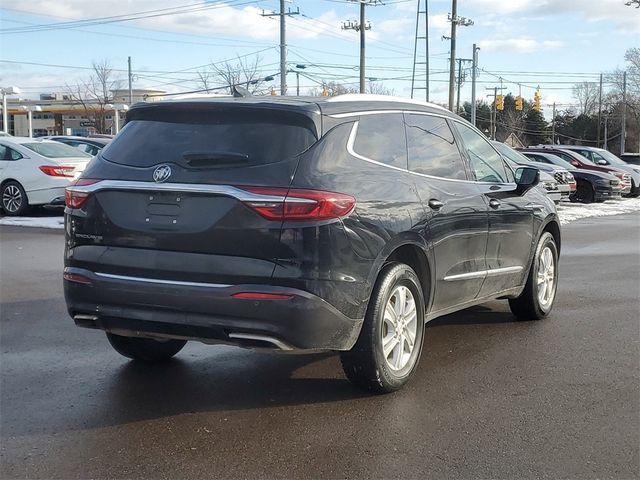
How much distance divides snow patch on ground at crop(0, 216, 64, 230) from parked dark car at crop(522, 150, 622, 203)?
1569 centimetres

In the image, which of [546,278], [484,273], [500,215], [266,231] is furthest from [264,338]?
[546,278]

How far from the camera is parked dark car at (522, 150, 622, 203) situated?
24.8m

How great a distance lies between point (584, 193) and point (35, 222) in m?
18.1

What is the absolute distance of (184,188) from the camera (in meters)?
4.24

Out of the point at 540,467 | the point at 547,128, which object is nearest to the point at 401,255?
the point at 540,467

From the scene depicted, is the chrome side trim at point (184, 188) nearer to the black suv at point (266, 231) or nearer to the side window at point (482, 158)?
the black suv at point (266, 231)

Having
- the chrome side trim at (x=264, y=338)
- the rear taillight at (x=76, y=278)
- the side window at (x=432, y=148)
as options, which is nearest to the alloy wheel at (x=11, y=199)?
the rear taillight at (x=76, y=278)

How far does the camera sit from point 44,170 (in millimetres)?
15078

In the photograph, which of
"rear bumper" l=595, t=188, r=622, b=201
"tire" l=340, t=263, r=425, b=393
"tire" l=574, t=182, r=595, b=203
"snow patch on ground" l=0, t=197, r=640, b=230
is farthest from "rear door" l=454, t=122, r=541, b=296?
"tire" l=574, t=182, r=595, b=203

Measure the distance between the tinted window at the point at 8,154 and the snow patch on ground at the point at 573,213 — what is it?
126 cm

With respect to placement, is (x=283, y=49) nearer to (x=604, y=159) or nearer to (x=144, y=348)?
(x=604, y=159)

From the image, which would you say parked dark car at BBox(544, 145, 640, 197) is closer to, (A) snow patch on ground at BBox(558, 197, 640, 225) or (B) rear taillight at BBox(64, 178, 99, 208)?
(A) snow patch on ground at BBox(558, 197, 640, 225)

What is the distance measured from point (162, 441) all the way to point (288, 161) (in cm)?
167

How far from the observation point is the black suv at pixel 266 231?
4105mm
